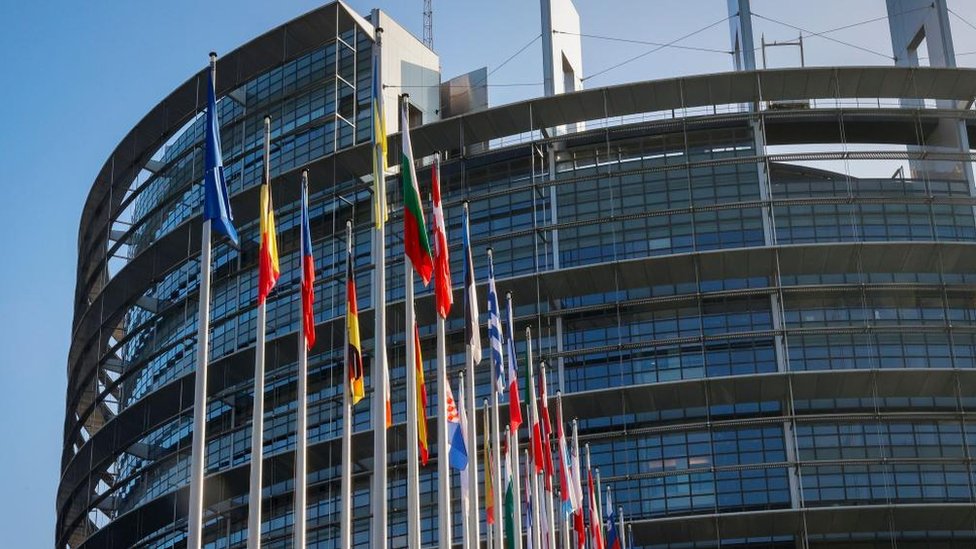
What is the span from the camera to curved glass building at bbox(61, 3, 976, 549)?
183ft

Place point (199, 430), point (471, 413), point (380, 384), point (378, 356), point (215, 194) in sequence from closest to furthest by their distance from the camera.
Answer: point (199, 430) < point (215, 194) < point (378, 356) < point (380, 384) < point (471, 413)

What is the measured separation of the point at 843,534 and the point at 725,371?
772cm

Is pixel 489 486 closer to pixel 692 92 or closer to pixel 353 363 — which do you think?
pixel 353 363

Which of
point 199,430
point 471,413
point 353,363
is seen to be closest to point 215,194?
point 199,430

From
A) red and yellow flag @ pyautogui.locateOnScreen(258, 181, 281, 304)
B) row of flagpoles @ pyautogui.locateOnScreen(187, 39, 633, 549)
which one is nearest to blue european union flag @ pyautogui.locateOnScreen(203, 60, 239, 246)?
row of flagpoles @ pyautogui.locateOnScreen(187, 39, 633, 549)

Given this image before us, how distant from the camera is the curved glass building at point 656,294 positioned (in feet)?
183

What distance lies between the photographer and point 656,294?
2352 inches

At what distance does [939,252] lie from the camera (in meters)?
57.4

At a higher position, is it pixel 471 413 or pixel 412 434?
pixel 471 413

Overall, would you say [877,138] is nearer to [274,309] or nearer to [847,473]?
[847,473]

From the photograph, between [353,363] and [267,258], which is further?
[353,363]

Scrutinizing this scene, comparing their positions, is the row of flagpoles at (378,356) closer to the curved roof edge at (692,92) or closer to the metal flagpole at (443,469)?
the metal flagpole at (443,469)

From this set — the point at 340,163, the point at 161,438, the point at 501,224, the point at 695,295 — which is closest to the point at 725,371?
the point at 695,295

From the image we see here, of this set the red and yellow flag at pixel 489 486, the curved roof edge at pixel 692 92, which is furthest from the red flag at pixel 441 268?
the curved roof edge at pixel 692 92
